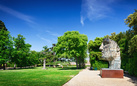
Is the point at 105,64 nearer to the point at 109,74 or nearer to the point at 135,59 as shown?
the point at 135,59

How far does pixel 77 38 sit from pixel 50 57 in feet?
46.4

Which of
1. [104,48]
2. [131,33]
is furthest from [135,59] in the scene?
[131,33]

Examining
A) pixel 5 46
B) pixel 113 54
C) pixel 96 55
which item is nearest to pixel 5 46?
pixel 5 46

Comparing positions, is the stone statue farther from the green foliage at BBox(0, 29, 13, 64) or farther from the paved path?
the green foliage at BBox(0, 29, 13, 64)

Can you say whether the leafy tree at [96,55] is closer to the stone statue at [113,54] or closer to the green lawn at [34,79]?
the green lawn at [34,79]

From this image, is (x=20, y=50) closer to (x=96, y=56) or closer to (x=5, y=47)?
(x=5, y=47)

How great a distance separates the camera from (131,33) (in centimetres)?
1869

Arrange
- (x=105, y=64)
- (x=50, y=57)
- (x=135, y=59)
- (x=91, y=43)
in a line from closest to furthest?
(x=135, y=59) < (x=105, y=64) < (x=91, y=43) < (x=50, y=57)

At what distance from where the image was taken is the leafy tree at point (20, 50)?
31184 millimetres

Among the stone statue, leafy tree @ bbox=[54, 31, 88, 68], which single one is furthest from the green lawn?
leafy tree @ bbox=[54, 31, 88, 68]

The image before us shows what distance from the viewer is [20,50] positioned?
31.9 meters

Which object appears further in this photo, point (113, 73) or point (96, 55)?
point (96, 55)

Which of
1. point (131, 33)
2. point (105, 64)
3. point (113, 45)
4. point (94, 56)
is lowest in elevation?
point (105, 64)

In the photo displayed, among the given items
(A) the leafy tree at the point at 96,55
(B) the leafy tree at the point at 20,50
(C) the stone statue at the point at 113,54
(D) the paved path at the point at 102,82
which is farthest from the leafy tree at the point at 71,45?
(D) the paved path at the point at 102,82
